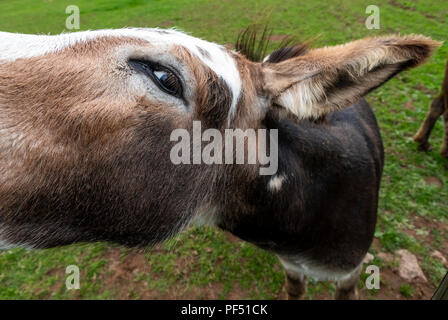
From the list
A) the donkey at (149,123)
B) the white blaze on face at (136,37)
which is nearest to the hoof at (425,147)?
the donkey at (149,123)

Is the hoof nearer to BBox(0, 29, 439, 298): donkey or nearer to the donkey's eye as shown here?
BBox(0, 29, 439, 298): donkey

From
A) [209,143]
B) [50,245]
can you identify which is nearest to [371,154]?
[209,143]

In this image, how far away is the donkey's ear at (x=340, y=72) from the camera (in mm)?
1582

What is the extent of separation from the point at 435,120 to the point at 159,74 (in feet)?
19.2

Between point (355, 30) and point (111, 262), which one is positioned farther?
point (355, 30)

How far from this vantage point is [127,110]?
1541 millimetres

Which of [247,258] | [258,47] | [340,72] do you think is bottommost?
[247,258]

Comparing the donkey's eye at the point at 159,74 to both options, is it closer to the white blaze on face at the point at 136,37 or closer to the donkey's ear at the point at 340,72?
the white blaze on face at the point at 136,37

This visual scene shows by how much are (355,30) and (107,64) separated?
11861 millimetres

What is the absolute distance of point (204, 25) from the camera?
1415 centimetres

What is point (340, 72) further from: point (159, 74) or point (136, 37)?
point (136, 37)

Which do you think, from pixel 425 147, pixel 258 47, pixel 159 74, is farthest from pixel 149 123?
pixel 425 147

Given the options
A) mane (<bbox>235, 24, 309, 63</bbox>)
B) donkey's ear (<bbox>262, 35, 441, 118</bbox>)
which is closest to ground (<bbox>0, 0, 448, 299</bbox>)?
mane (<bbox>235, 24, 309, 63</bbox>)
